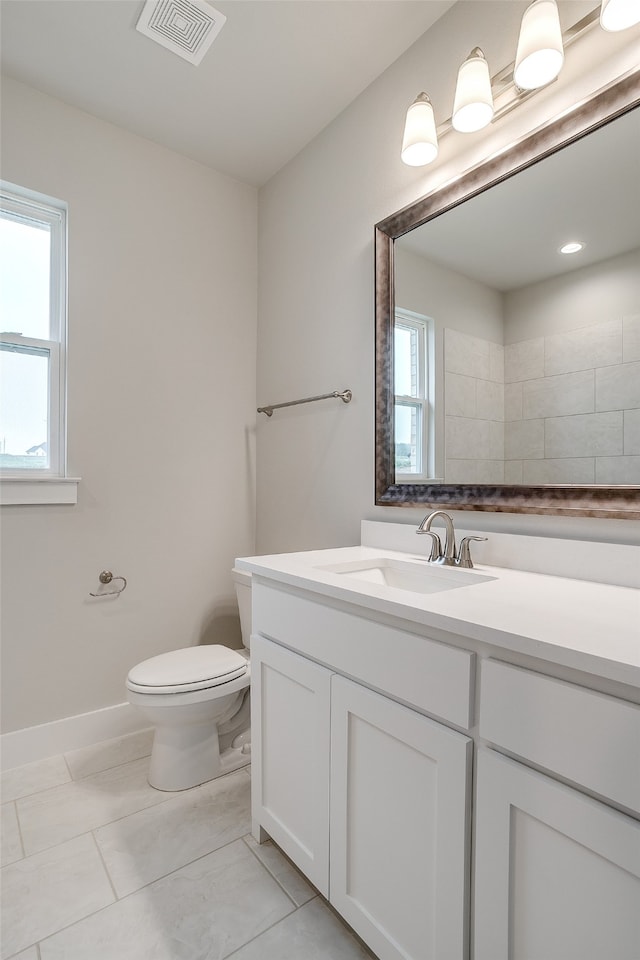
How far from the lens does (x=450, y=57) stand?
5.03ft

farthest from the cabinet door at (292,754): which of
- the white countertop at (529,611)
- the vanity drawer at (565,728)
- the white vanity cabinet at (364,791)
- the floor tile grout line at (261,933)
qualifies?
the vanity drawer at (565,728)

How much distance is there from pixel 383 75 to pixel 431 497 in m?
1.54

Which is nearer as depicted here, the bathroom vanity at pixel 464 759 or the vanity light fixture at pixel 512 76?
the bathroom vanity at pixel 464 759

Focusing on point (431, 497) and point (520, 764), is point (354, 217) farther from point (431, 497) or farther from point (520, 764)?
point (520, 764)

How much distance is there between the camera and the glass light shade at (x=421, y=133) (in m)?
1.48

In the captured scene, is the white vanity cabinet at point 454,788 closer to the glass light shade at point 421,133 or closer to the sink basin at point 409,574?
the sink basin at point 409,574

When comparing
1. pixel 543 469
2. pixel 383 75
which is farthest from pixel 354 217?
pixel 543 469

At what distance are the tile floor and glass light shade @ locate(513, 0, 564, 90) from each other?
209 cm

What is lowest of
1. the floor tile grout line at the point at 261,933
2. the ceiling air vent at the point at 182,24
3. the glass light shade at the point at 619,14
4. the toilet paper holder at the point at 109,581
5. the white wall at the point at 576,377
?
the floor tile grout line at the point at 261,933

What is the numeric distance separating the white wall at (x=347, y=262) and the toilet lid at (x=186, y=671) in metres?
0.60

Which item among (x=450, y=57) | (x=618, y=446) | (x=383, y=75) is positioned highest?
(x=383, y=75)

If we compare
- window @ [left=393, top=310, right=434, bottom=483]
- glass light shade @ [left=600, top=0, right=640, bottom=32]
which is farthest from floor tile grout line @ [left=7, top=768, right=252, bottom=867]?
glass light shade @ [left=600, top=0, right=640, bottom=32]

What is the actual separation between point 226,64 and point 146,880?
8.49 ft

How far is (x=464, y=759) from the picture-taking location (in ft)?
2.65
